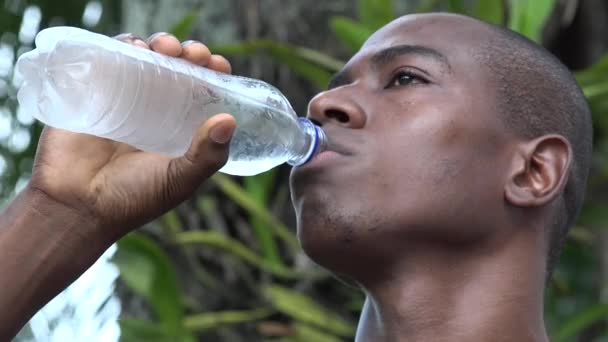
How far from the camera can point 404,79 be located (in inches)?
82.2

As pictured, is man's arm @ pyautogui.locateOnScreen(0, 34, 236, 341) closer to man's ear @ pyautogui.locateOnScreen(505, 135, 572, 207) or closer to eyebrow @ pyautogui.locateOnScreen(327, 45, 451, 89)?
eyebrow @ pyautogui.locateOnScreen(327, 45, 451, 89)

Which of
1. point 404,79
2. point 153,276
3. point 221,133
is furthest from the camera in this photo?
point 153,276

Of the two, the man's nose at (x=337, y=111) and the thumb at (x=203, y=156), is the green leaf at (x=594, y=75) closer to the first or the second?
the man's nose at (x=337, y=111)

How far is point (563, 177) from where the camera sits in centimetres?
209

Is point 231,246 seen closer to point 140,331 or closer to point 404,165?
point 140,331

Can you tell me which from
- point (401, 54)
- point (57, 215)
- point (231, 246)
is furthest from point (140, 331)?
point (57, 215)

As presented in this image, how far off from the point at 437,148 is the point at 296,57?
137 centimetres

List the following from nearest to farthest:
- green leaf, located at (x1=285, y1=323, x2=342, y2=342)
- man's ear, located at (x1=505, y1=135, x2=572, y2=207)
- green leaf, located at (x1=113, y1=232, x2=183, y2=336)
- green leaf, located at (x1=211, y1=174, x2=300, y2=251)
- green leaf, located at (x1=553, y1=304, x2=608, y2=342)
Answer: man's ear, located at (x1=505, y1=135, x2=572, y2=207) → green leaf, located at (x1=113, y1=232, x2=183, y2=336) → green leaf, located at (x1=553, y1=304, x2=608, y2=342) → green leaf, located at (x1=285, y1=323, x2=342, y2=342) → green leaf, located at (x1=211, y1=174, x2=300, y2=251)

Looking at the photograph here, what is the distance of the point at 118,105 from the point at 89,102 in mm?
45

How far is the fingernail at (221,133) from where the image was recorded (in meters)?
1.72

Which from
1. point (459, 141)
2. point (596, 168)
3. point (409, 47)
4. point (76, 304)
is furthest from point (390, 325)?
point (596, 168)

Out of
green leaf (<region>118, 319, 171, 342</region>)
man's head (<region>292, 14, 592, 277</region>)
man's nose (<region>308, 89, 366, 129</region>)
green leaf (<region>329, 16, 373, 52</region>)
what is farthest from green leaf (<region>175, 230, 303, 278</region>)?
man's nose (<region>308, 89, 366, 129</region>)

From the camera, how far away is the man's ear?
81.0 inches

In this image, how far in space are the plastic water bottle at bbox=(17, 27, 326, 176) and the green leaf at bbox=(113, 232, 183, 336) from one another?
3.91 feet
